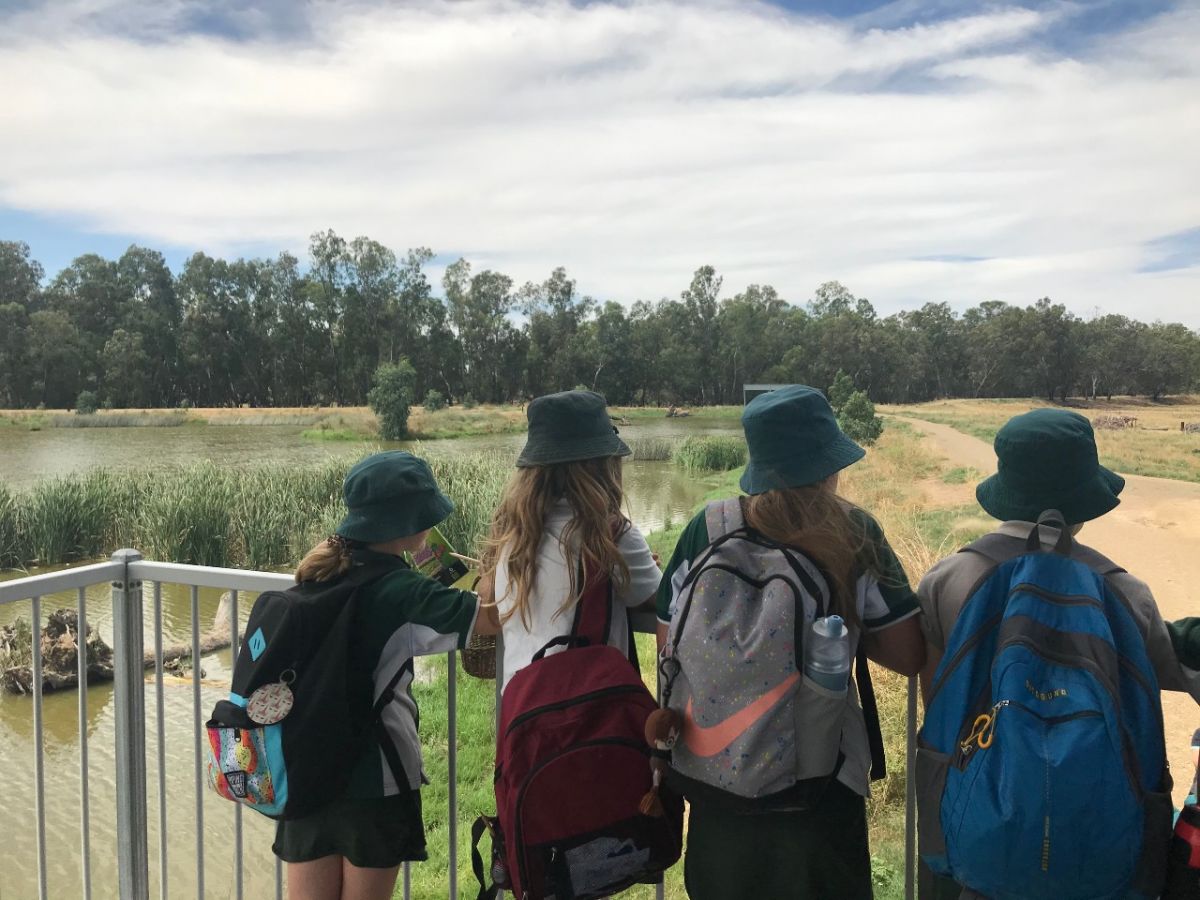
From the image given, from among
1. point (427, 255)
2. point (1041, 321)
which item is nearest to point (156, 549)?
point (1041, 321)

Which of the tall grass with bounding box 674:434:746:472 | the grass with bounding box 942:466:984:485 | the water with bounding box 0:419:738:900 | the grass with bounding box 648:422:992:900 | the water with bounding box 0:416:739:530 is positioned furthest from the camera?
the tall grass with bounding box 674:434:746:472

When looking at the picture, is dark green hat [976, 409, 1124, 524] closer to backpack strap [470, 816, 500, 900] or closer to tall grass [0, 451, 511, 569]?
backpack strap [470, 816, 500, 900]

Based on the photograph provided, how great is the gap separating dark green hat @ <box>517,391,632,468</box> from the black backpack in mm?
396

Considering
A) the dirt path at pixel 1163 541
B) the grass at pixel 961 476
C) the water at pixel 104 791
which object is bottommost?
the dirt path at pixel 1163 541

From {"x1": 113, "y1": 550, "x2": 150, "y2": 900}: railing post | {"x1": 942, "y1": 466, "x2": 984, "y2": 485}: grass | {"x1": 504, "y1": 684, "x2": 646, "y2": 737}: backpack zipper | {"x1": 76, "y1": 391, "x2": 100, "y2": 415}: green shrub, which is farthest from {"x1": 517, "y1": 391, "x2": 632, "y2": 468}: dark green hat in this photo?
Result: {"x1": 76, "y1": 391, "x2": 100, "y2": 415}: green shrub

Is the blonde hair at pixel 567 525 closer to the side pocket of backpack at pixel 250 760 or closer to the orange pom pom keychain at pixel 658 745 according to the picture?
the orange pom pom keychain at pixel 658 745

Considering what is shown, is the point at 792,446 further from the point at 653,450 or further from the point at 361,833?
the point at 653,450

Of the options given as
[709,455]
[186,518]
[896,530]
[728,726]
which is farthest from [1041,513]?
[709,455]

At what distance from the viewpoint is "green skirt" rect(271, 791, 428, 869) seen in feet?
5.50

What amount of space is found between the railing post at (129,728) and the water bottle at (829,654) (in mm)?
1661

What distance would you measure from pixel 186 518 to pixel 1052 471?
1344 cm

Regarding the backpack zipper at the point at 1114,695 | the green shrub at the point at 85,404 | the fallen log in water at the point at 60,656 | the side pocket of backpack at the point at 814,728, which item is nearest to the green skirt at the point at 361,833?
the side pocket of backpack at the point at 814,728

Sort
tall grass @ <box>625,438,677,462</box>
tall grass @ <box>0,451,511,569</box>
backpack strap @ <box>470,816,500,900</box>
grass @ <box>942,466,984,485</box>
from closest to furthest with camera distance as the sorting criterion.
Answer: backpack strap @ <box>470,816,500,900</box> → tall grass @ <box>0,451,511,569</box> → grass @ <box>942,466,984,485</box> → tall grass @ <box>625,438,677,462</box>

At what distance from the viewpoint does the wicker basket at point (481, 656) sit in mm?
1695
